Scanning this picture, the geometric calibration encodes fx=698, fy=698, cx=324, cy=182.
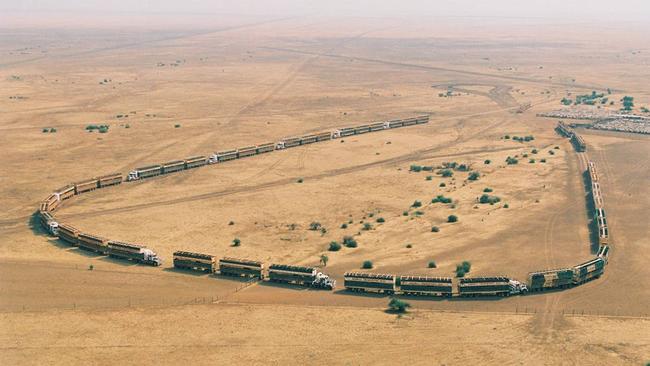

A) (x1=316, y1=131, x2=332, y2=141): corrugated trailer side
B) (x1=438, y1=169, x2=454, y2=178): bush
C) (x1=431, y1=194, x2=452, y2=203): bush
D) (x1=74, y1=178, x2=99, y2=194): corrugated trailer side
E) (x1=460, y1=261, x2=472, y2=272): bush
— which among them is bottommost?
(x1=460, y1=261, x2=472, y2=272): bush

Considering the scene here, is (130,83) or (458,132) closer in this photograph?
(458,132)

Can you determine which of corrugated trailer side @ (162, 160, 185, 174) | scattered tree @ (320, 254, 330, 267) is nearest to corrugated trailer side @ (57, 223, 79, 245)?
scattered tree @ (320, 254, 330, 267)

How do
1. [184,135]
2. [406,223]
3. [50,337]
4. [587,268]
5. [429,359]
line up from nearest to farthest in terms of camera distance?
[429,359] < [50,337] < [587,268] < [406,223] < [184,135]

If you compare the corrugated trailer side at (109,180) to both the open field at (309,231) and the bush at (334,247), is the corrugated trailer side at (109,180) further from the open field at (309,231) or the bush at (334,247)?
the bush at (334,247)

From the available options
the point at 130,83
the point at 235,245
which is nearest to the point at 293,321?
the point at 235,245

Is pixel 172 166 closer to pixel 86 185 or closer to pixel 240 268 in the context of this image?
pixel 86 185

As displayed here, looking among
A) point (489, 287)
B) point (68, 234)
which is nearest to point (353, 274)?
point (489, 287)

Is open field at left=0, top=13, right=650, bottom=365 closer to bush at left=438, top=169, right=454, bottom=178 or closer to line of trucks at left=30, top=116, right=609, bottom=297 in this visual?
line of trucks at left=30, top=116, right=609, bottom=297

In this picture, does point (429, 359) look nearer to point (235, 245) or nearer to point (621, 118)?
point (235, 245)
